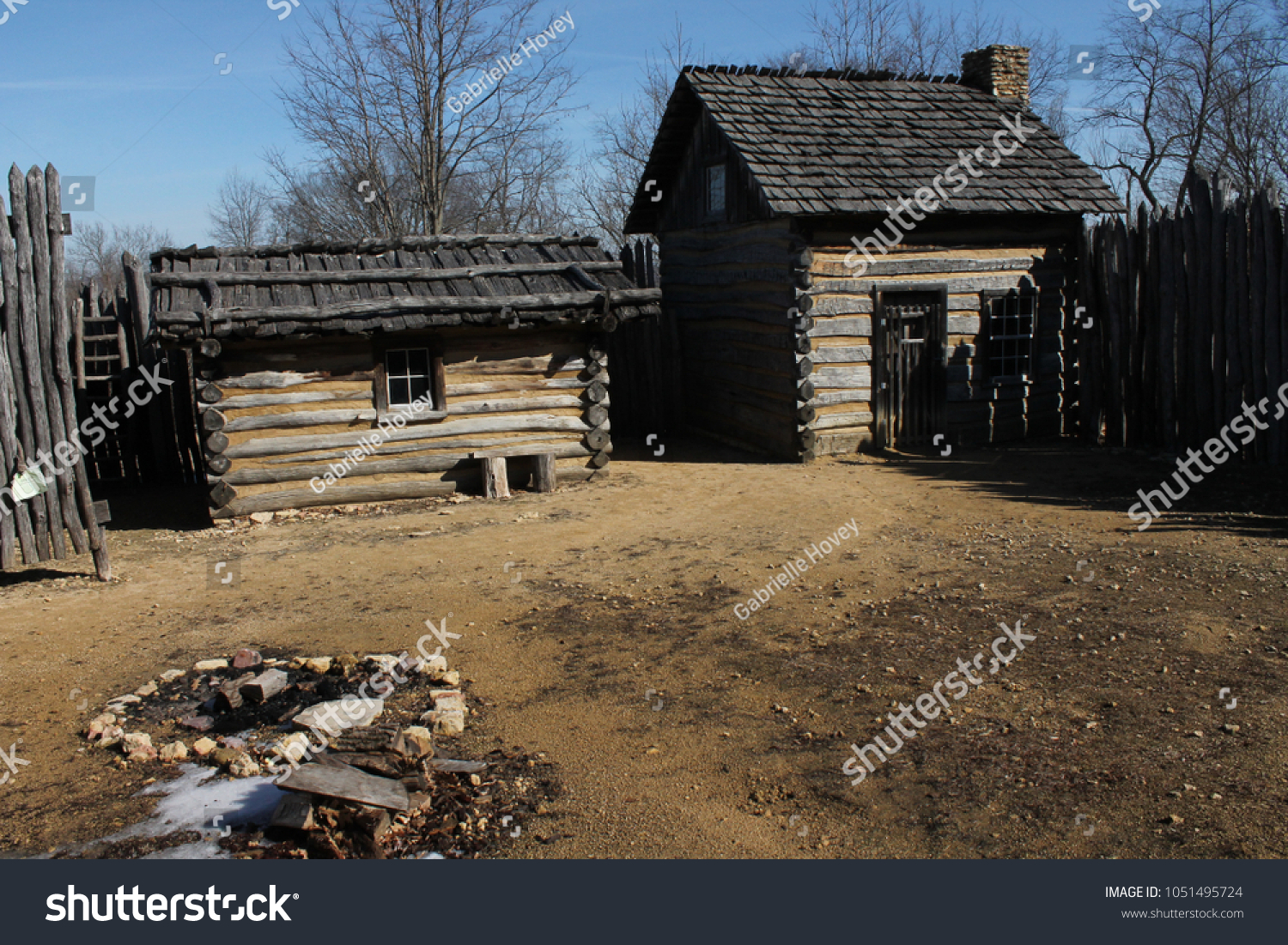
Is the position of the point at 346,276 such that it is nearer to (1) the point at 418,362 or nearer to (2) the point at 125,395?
(1) the point at 418,362

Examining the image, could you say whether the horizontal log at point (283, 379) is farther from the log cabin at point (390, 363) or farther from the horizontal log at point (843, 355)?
the horizontal log at point (843, 355)

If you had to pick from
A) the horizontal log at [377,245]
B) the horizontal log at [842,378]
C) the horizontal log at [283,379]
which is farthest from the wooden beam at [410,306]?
the horizontal log at [842,378]

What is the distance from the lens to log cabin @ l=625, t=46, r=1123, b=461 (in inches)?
534

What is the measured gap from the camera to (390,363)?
11.9 meters

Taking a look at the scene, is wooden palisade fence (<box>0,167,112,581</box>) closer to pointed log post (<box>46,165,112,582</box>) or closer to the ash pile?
pointed log post (<box>46,165,112,582</box>)

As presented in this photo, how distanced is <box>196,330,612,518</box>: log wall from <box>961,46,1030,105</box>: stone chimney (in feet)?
30.0

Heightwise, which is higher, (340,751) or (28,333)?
(28,333)

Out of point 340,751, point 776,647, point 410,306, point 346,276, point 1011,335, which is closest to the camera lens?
point 340,751

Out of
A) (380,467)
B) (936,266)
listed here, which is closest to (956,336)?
(936,266)

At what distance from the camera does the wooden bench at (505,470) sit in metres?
12.0

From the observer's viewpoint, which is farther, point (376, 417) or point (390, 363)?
point (390, 363)

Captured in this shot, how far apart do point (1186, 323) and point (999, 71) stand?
677cm
